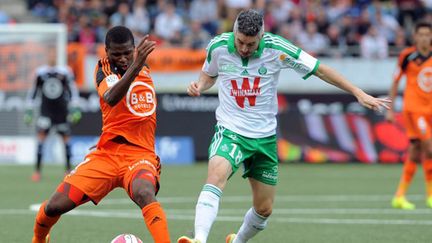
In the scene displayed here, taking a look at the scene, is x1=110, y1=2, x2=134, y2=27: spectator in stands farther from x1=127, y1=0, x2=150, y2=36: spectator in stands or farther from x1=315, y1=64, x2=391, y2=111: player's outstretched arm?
x1=315, y1=64, x2=391, y2=111: player's outstretched arm

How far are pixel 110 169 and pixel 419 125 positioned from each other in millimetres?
7000

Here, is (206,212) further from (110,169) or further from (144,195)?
(110,169)

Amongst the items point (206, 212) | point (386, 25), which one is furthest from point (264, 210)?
point (386, 25)

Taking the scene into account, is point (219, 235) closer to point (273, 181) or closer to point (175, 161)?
point (273, 181)

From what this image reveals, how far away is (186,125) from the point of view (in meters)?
22.7

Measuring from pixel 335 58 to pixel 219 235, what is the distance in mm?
14541

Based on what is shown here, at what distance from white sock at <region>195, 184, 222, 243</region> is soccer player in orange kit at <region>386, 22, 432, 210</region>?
6293 mm

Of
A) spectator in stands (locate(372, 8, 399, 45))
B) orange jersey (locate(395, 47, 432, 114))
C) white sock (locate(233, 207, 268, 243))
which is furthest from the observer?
spectator in stands (locate(372, 8, 399, 45))

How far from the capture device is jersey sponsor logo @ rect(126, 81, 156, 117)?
891 centimetres

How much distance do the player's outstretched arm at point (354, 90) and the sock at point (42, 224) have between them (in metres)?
2.75

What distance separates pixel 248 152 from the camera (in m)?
9.32

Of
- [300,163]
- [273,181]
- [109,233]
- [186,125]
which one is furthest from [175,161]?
[273,181]

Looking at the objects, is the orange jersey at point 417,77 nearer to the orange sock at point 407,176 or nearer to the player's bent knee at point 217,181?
the orange sock at point 407,176

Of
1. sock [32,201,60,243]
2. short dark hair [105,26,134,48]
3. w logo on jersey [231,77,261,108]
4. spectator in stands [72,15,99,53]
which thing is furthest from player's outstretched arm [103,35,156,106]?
spectator in stands [72,15,99,53]
